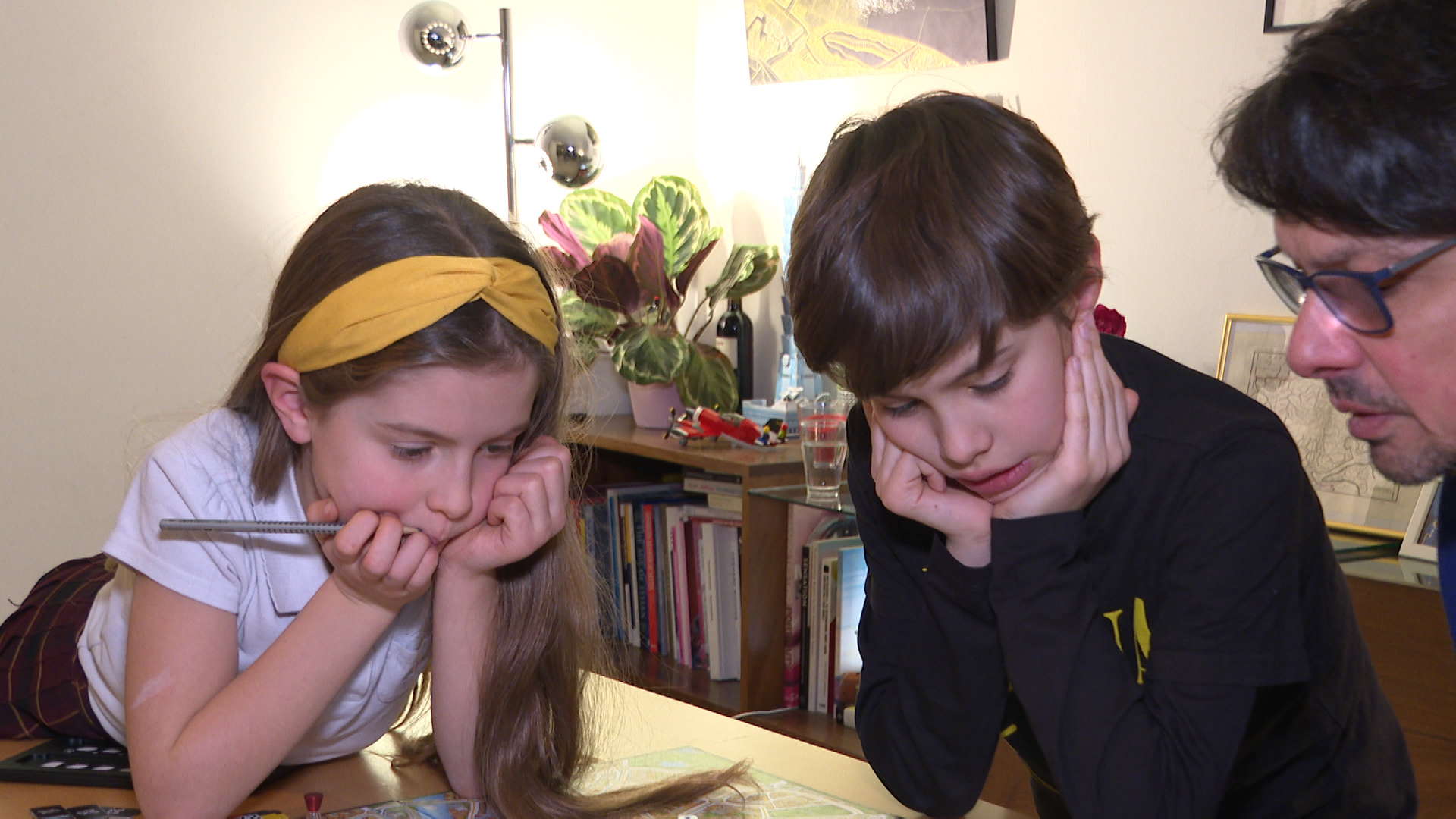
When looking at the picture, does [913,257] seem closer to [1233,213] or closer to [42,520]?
[1233,213]

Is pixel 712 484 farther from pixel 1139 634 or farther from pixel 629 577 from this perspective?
pixel 1139 634

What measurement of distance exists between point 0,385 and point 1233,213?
2360mm

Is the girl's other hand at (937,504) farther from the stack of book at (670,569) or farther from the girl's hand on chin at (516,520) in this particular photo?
the stack of book at (670,569)

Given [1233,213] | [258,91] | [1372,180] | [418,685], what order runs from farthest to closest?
[258,91] → [1233,213] → [418,685] → [1372,180]

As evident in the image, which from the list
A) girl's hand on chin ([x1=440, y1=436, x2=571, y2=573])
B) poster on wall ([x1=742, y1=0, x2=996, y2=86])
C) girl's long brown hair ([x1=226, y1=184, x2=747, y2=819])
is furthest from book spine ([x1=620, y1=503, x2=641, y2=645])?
girl's hand on chin ([x1=440, y1=436, x2=571, y2=573])

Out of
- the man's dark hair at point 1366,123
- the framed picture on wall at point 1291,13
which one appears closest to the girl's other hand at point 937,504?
the man's dark hair at point 1366,123

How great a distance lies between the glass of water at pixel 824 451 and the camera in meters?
2.01

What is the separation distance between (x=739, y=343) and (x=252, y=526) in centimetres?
185

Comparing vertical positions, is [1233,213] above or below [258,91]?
below

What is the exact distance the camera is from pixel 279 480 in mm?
1106

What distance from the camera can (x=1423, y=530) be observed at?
1522mm

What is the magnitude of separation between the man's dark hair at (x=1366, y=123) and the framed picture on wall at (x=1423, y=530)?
890mm

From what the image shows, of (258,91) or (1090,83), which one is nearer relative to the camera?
(1090,83)

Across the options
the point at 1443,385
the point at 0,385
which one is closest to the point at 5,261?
the point at 0,385
